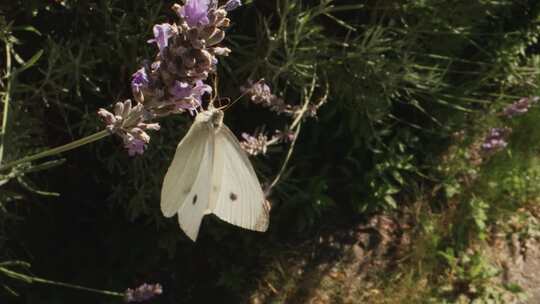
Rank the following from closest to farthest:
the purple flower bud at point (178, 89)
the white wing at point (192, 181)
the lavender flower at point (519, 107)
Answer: the purple flower bud at point (178, 89), the white wing at point (192, 181), the lavender flower at point (519, 107)

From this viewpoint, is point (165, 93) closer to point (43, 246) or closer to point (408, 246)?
point (43, 246)

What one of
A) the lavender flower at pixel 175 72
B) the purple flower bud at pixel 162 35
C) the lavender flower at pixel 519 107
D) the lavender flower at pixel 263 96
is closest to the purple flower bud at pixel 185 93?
the lavender flower at pixel 175 72

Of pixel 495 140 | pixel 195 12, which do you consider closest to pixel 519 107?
pixel 495 140

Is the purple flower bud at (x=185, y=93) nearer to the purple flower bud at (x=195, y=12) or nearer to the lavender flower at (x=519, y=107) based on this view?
the purple flower bud at (x=195, y=12)

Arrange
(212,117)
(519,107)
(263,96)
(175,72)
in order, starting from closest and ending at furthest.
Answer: (175,72) → (212,117) → (263,96) → (519,107)

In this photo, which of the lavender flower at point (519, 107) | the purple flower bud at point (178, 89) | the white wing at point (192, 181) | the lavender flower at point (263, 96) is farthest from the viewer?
the lavender flower at point (519, 107)

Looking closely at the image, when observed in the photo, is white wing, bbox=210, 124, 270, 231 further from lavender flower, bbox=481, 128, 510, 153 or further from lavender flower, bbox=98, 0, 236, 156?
lavender flower, bbox=481, 128, 510, 153

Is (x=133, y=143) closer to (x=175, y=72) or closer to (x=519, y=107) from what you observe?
(x=175, y=72)
